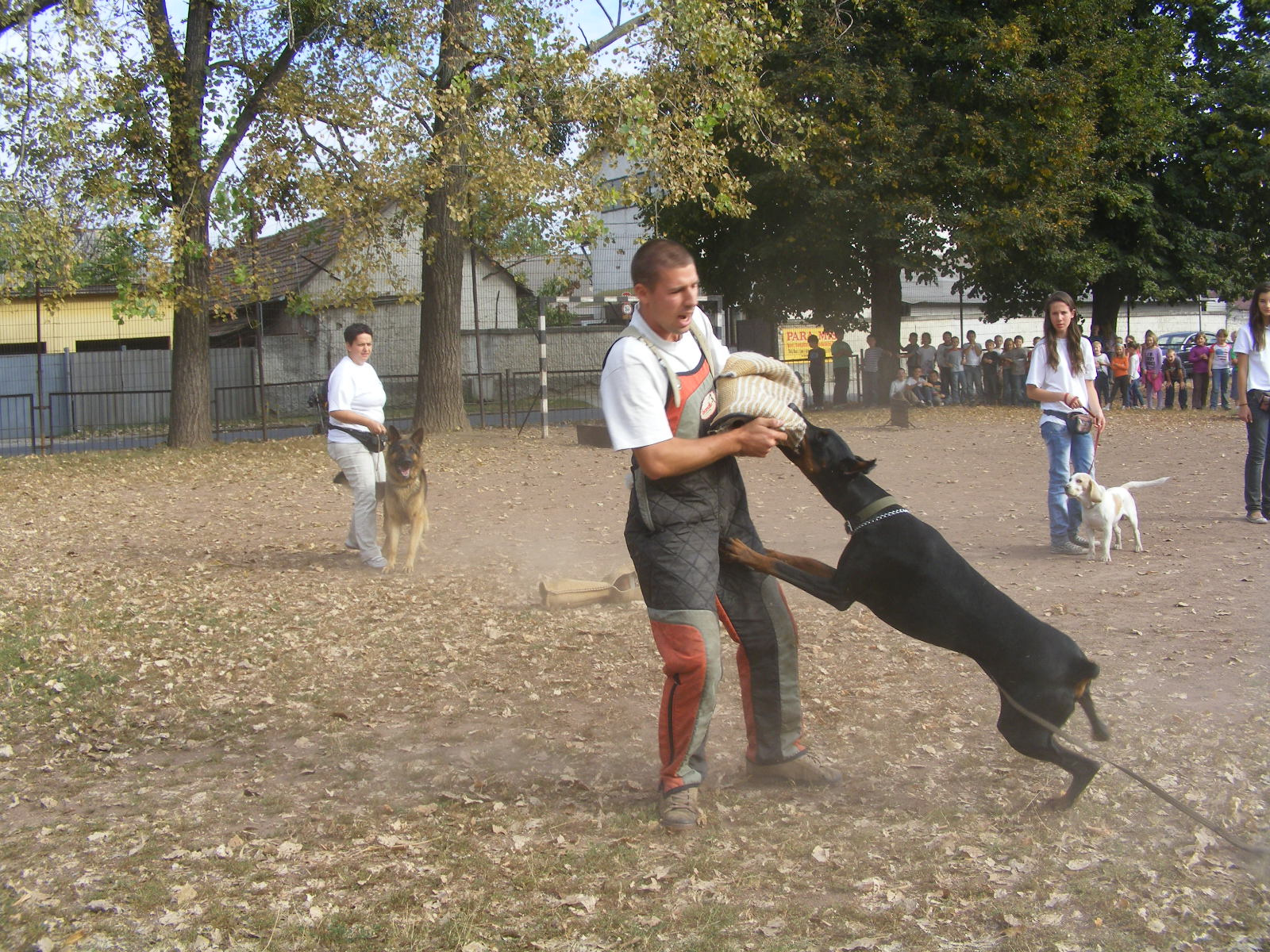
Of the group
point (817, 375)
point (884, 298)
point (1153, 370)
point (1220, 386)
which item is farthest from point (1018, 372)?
point (817, 375)

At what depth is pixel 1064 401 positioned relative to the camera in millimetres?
8133

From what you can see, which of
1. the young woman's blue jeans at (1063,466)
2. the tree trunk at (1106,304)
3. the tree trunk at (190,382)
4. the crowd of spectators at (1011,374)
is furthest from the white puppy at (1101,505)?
the tree trunk at (1106,304)

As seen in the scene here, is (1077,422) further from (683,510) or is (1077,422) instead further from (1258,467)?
(683,510)

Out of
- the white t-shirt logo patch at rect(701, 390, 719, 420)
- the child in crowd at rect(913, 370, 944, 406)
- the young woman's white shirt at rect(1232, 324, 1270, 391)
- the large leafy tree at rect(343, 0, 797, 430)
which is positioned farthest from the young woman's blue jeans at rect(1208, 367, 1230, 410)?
the white t-shirt logo patch at rect(701, 390, 719, 420)

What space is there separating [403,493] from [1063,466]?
485 centimetres

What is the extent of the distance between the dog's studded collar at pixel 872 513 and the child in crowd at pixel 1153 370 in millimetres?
22282

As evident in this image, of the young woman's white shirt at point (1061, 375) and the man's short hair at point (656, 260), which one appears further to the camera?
the young woman's white shirt at point (1061, 375)

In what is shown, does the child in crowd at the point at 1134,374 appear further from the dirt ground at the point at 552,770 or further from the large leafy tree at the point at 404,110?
the dirt ground at the point at 552,770

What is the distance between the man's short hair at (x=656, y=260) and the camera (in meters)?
3.64

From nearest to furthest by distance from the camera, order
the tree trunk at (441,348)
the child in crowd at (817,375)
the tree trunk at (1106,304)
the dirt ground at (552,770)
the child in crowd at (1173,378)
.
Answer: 1. the dirt ground at (552,770)
2. the tree trunk at (441,348)
3. the child in crowd at (1173,378)
4. the tree trunk at (1106,304)
5. the child in crowd at (817,375)

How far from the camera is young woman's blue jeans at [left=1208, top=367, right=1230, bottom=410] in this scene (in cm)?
2245

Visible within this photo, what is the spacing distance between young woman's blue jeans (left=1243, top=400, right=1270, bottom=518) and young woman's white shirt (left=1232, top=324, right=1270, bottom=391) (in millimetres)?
158

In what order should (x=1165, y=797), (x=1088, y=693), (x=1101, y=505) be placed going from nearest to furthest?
(x=1165, y=797) → (x=1088, y=693) → (x=1101, y=505)

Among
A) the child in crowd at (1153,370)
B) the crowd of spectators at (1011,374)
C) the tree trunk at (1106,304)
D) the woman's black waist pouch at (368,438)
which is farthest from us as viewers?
the tree trunk at (1106,304)
